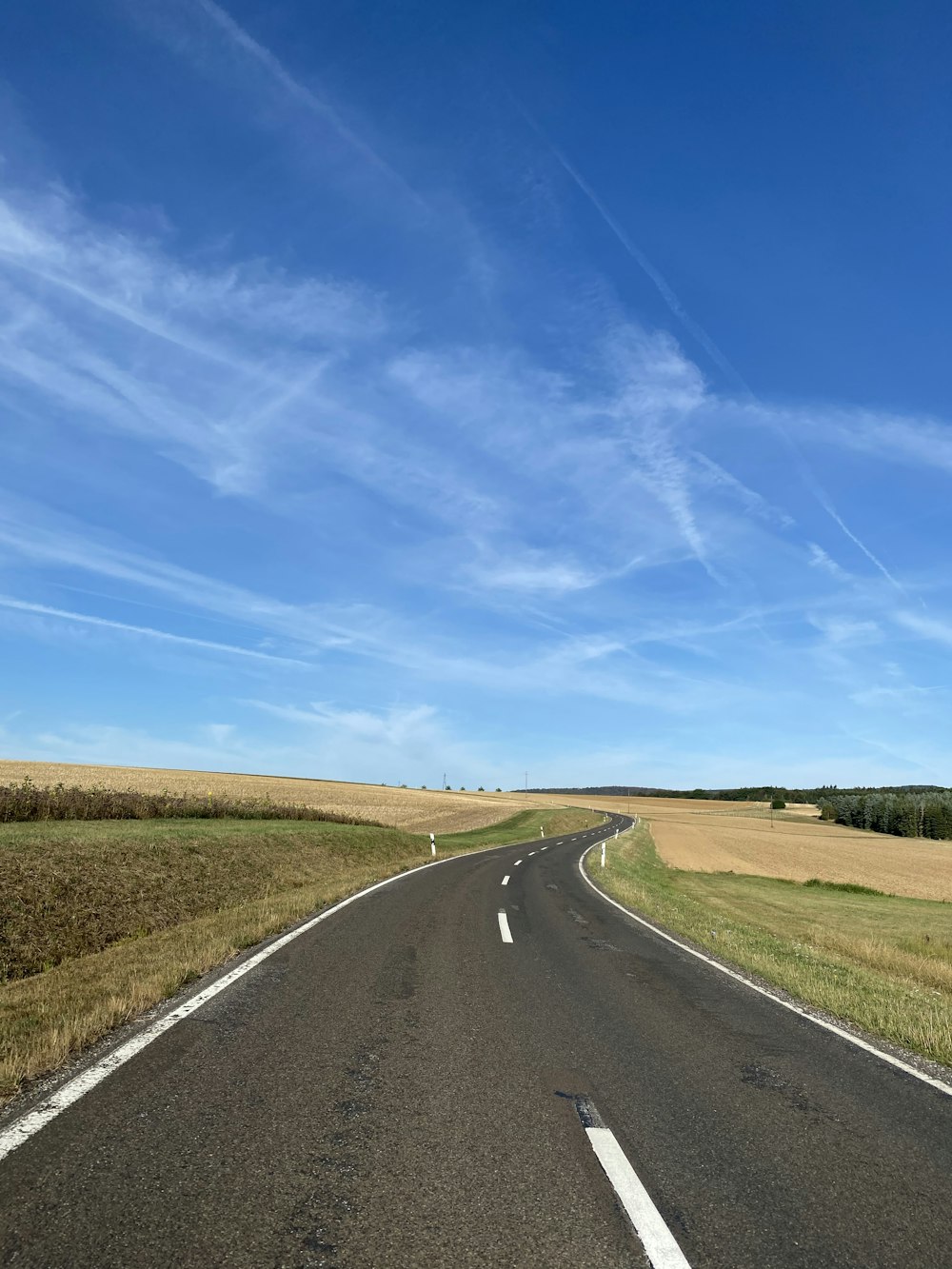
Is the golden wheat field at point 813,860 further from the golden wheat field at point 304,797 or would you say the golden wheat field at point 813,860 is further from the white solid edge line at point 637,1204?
the white solid edge line at point 637,1204

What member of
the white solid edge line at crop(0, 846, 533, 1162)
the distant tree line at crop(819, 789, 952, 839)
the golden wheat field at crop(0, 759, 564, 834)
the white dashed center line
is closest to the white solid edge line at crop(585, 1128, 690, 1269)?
the white dashed center line

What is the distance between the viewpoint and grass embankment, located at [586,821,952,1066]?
9622mm

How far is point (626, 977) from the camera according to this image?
1051 centimetres

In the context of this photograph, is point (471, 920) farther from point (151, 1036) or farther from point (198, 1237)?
point (198, 1237)

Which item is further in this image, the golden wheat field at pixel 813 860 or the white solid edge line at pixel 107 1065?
the golden wheat field at pixel 813 860

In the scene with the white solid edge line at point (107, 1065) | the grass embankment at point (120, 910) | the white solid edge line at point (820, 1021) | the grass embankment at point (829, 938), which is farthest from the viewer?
the grass embankment at point (829, 938)

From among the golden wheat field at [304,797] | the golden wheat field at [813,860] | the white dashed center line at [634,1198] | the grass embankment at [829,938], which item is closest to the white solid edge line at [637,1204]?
the white dashed center line at [634,1198]

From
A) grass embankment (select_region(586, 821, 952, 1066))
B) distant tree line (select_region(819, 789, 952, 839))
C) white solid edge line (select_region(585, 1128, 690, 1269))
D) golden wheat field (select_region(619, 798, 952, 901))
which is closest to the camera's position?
white solid edge line (select_region(585, 1128, 690, 1269))

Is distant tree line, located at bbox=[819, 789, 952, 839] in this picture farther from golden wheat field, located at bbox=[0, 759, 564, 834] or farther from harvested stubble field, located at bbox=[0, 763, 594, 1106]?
harvested stubble field, located at bbox=[0, 763, 594, 1106]

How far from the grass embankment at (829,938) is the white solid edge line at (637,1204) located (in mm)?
4780

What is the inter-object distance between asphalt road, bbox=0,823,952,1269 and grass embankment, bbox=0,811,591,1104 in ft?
3.24

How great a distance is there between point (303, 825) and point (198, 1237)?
30042 mm

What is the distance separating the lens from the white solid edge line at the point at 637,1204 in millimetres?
3619

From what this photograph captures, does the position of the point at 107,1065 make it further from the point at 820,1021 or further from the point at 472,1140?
the point at 820,1021
